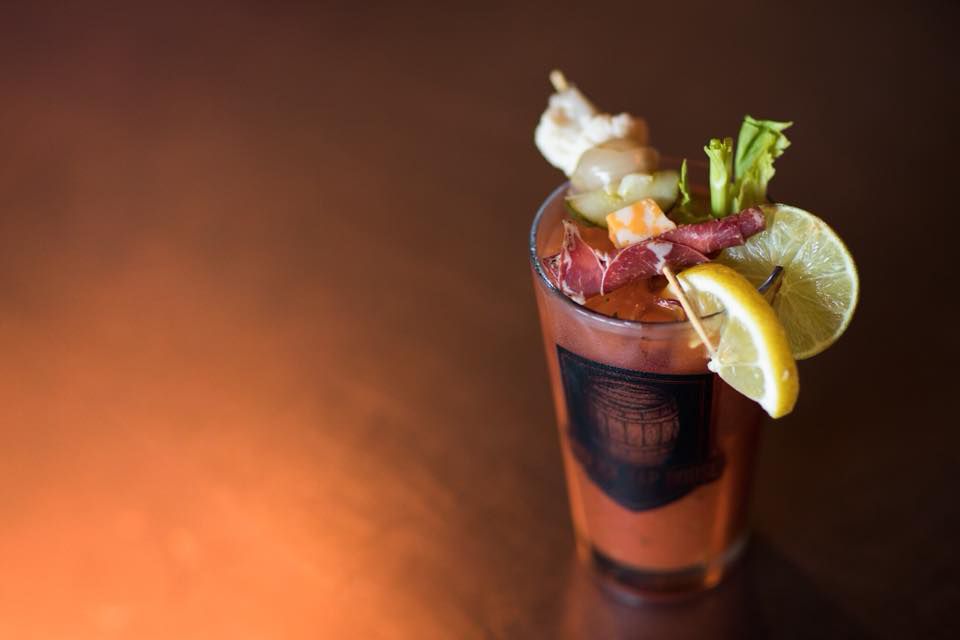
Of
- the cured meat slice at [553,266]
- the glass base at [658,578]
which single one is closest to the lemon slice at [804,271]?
the cured meat slice at [553,266]

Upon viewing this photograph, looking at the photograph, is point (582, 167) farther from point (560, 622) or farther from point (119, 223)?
point (119, 223)

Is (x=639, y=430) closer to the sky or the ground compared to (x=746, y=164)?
closer to the ground

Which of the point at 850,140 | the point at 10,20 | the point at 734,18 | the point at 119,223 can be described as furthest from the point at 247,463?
the point at 10,20

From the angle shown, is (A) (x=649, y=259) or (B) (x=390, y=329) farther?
(B) (x=390, y=329)

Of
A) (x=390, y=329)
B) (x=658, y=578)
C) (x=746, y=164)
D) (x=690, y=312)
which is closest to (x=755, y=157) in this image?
(x=746, y=164)

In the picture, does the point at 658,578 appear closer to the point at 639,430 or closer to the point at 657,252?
the point at 639,430

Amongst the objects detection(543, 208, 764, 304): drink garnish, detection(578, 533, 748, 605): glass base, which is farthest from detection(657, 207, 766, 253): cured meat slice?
detection(578, 533, 748, 605): glass base

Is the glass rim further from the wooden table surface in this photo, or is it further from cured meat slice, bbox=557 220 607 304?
the wooden table surface
